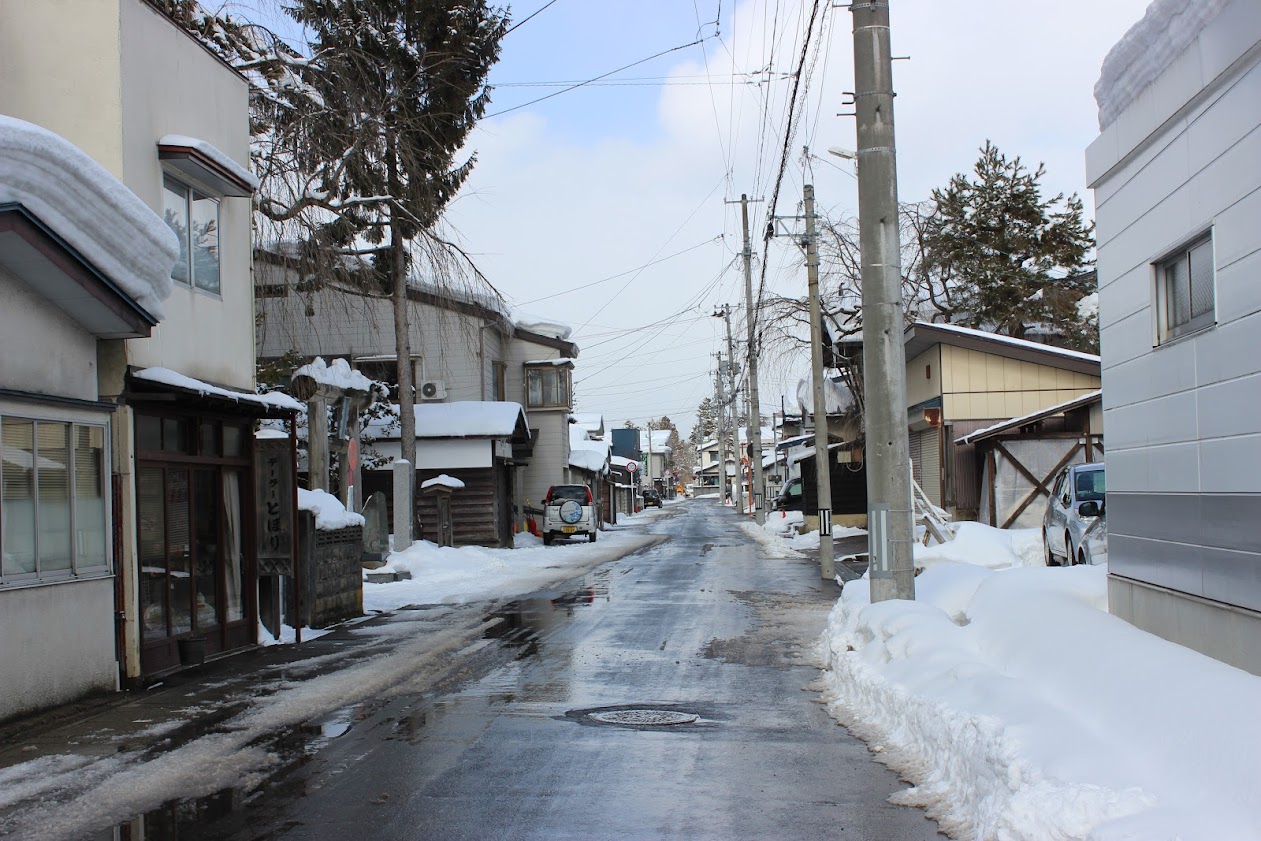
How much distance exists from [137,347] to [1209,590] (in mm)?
9702

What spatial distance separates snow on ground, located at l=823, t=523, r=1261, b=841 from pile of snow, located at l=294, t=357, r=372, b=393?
1446cm

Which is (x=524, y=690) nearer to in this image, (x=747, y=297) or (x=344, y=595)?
(x=344, y=595)

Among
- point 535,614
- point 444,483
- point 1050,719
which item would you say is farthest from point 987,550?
point 444,483

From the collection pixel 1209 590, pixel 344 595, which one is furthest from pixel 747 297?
pixel 1209 590

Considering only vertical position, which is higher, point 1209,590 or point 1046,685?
point 1209,590

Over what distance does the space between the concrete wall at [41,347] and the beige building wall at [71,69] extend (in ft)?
6.03

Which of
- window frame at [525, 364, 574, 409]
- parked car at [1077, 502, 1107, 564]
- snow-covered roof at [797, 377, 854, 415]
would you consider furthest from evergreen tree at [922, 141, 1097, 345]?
parked car at [1077, 502, 1107, 564]

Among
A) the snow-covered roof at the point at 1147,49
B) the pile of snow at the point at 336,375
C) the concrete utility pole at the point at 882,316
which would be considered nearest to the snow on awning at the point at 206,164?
the concrete utility pole at the point at 882,316

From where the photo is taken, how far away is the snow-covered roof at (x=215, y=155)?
11641mm

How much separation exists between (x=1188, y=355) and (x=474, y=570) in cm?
2010

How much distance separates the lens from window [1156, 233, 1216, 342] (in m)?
7.44

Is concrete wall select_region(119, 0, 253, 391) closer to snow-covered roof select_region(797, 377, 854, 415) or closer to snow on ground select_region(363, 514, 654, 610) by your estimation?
snow on ground select_region(363, 514, 654, 610)

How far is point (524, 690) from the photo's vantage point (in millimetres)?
9703

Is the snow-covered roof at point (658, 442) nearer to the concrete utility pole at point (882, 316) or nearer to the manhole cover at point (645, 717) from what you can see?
the concrete utility pole at point (882, 316)
